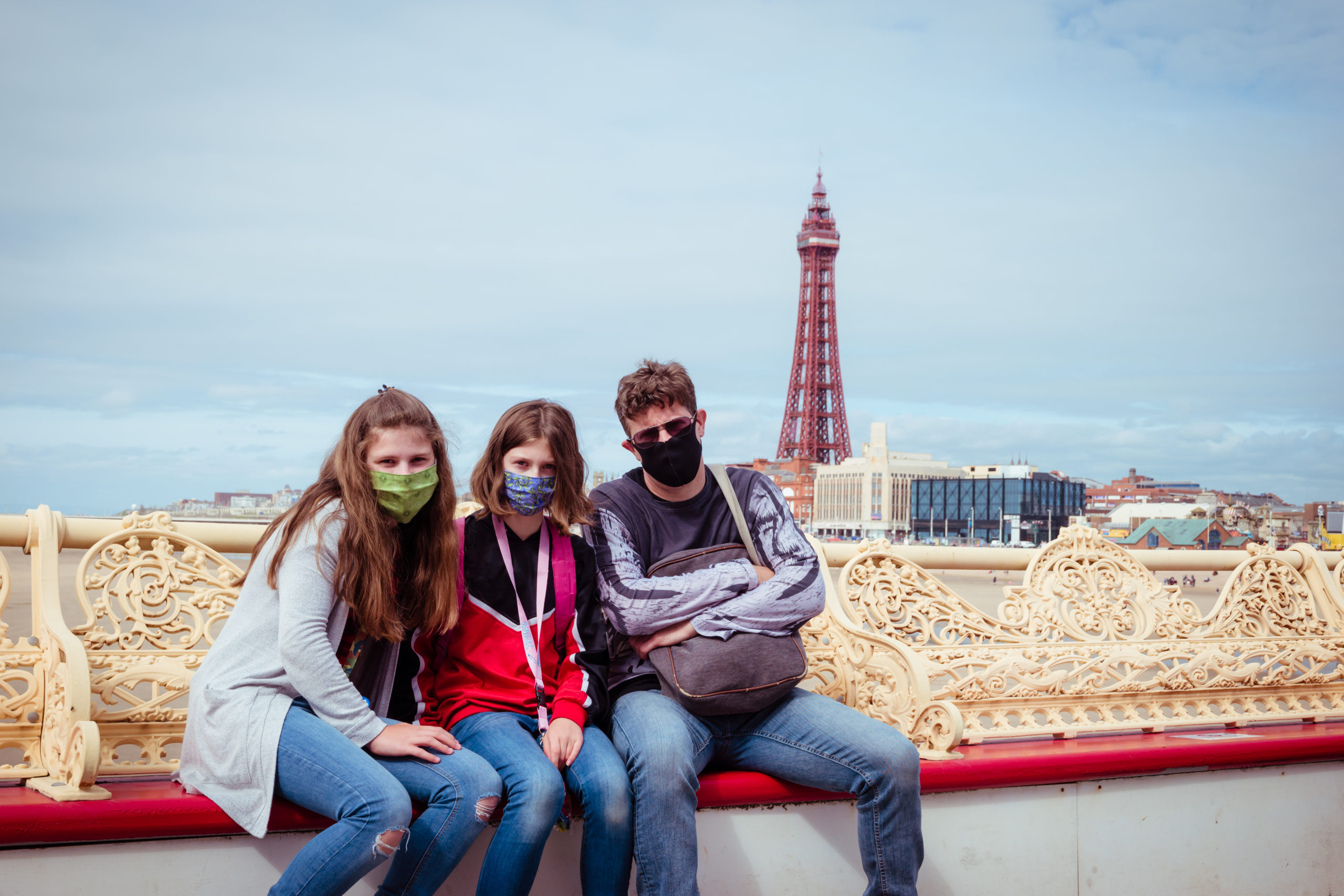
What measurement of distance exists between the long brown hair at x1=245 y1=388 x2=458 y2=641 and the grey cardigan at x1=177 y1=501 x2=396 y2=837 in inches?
1.7

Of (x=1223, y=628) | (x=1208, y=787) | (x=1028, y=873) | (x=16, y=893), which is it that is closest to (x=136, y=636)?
(x=16, y=893)

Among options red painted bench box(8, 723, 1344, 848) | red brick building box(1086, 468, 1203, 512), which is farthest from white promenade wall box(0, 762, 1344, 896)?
red brick building box(1086, 468, 1203, 512)

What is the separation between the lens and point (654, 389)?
9.09 ft

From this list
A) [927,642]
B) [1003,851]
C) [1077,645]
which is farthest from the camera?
[1077,645]

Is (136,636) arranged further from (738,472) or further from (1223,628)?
(1223,628)

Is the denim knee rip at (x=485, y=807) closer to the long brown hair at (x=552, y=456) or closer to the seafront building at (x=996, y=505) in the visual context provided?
the long brown hair at (x=552, y=456)

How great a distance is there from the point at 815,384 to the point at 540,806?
91.9 metres

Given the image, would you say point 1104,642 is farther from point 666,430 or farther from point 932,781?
point 666,430

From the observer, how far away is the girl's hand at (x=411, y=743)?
2.29 meters

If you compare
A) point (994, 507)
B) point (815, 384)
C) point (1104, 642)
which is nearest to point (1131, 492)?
point (994, 507)

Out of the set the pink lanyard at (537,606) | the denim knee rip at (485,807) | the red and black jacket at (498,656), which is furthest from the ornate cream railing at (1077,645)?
the denim knee rip at (485,807)

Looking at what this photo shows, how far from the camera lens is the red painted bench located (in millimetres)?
2322

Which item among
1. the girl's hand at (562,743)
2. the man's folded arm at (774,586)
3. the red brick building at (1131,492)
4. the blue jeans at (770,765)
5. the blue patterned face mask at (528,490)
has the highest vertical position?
the blue patterned face mask at (528,490)

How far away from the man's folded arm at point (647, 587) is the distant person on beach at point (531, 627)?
0.24ft
